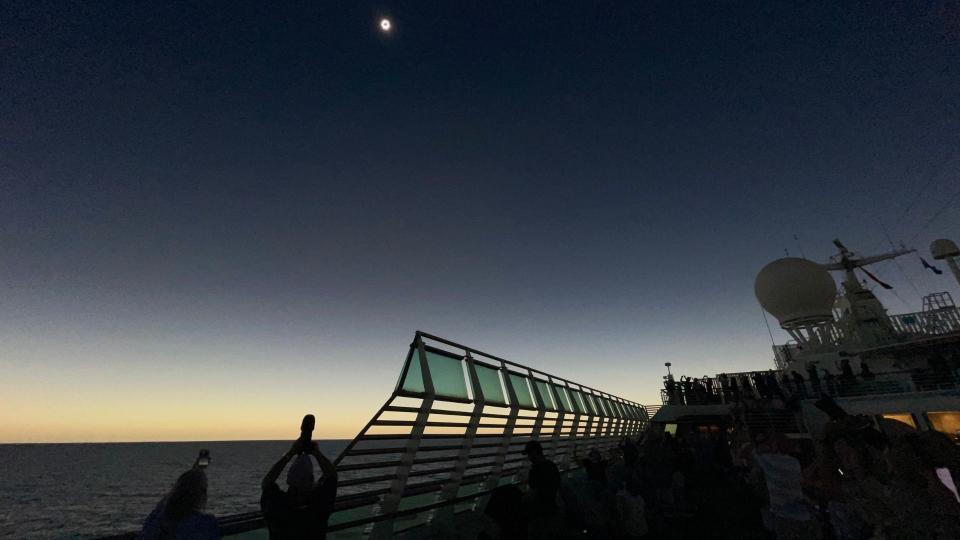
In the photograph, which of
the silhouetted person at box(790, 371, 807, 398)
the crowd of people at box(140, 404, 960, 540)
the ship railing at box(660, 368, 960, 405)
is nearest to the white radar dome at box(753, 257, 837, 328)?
the ship railing at box(660, 368, 960, 405)

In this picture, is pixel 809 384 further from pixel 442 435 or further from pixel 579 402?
pixel 442 435

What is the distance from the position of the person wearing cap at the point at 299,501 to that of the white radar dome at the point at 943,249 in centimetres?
4293

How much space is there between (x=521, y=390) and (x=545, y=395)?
1.45 meters

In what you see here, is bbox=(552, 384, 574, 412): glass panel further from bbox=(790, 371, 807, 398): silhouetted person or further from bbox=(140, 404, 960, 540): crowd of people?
bbox=(790, 371, 807, 398): silhouetted person

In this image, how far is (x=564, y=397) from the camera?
975cm

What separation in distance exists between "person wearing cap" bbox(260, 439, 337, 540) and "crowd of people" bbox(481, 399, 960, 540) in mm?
1801

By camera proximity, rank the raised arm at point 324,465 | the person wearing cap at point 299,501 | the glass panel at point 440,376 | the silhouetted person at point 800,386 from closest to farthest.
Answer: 1. the person wearing cap at point 299,501
2. the raised arm at point 324,465
3. the glass panel at point 440,376
4. the silhouetted person at point 800,386

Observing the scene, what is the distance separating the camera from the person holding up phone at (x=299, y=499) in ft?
10.5

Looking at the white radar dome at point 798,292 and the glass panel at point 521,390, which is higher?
the white radar dome at point 798,292

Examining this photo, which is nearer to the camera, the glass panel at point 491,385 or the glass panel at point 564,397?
the glass panel at point 491,385

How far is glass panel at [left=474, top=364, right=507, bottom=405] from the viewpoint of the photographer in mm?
5898

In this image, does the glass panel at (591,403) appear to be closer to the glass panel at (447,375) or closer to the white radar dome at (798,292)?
the glass panel at (447,375)

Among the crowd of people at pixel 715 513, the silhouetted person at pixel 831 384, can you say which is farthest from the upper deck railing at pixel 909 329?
the crowd of people at pixel 715 513

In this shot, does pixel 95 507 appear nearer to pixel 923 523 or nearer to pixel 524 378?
pixel 524 378
